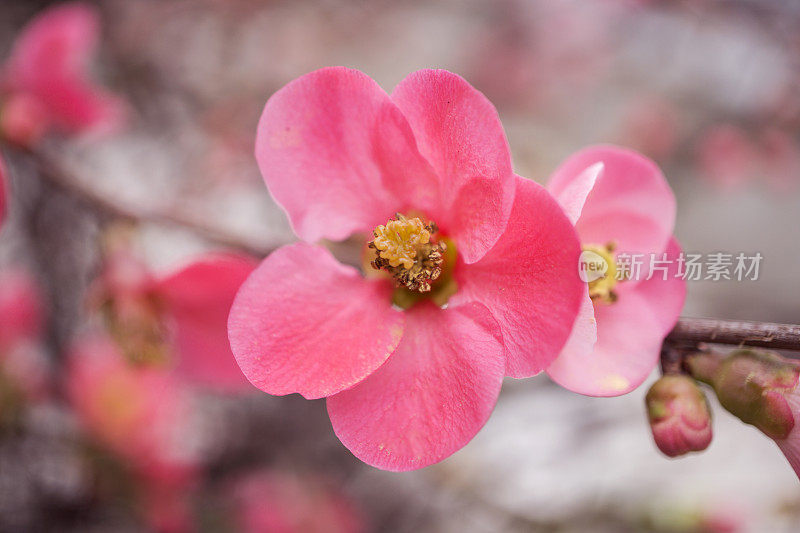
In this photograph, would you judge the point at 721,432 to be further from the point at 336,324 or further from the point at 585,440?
the point at 336,324

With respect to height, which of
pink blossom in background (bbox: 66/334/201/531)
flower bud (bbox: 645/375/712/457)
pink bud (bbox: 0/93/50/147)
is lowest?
pink blossom in background (bbox: 66/334/201/531)

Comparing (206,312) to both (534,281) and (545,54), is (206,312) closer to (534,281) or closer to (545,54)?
(534,281)

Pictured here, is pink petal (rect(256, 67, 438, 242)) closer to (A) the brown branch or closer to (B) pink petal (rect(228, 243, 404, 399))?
(B) pink petal (rect(228, 243, 404, 399))

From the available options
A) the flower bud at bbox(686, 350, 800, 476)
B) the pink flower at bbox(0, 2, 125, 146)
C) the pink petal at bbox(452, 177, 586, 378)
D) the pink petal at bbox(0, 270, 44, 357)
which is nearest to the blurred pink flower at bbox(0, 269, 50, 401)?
the pink petal at bbox(0, 270, 44, 357)

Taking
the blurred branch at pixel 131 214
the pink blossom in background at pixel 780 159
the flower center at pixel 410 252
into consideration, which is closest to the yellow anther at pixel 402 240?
the flower center at pixel 410 252

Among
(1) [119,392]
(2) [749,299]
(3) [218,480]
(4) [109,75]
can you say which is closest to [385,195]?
(1) [119,392]

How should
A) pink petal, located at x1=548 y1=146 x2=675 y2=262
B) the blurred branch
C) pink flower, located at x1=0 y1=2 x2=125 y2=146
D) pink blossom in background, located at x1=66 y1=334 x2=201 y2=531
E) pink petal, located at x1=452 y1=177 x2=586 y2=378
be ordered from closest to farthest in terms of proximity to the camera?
pink petal, located at x1=452 y1=177 x2=586 y2=378, pink petal, located at x1=548 y1=146 x2=675 y2=262, the blurred branch, pink flower, located at x1=0 y1=2 x2=125 y2=146, pink blossom in background, located at x1=66 y1=334 x2=201 y2=531

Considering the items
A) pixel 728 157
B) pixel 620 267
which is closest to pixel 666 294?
pixel 620 267

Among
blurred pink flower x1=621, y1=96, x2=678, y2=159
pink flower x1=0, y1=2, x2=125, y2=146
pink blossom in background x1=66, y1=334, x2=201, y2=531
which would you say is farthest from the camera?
blurred pink flower x1=621, y1=96, x2=678, y2=159
